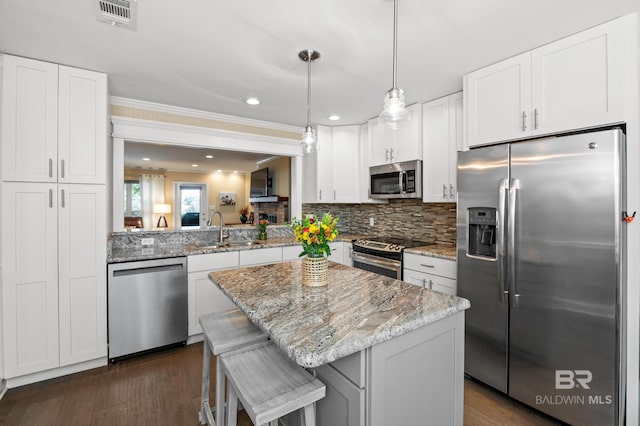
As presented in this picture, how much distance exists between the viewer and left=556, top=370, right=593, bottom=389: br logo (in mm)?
1747

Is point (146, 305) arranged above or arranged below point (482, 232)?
below

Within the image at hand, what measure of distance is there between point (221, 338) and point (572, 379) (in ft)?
6.79

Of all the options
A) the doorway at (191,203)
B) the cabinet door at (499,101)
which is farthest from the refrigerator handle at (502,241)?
A: the doorway at (191,203)

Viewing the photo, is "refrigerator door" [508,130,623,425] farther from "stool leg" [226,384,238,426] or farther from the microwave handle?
"stool leg" [226,384,238,426]

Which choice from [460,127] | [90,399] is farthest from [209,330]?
[460,127]

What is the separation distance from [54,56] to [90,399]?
2.51m

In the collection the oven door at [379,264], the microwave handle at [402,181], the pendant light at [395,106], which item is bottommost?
the oven door at [379,264]

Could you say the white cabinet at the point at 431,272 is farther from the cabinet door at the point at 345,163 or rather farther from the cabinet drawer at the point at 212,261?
the cabinet drawer at the point at 212,261

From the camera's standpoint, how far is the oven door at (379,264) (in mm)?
3027

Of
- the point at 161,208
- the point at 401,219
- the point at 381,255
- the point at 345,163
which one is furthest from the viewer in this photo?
the point at 161,208

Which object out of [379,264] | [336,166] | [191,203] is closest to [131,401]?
[379,264]

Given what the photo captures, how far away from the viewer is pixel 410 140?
131 inches

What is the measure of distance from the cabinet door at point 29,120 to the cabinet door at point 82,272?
232 mm

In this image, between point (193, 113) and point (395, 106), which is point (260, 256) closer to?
point (193, 113)
